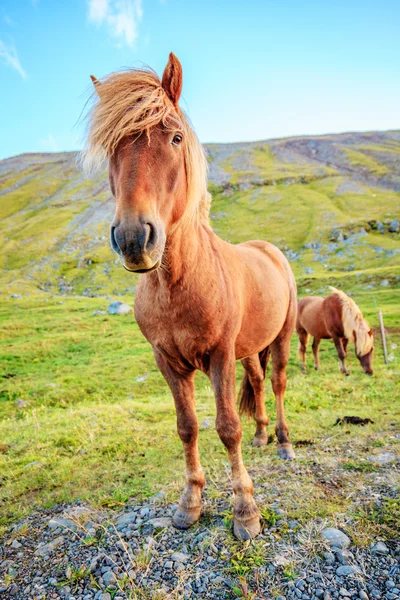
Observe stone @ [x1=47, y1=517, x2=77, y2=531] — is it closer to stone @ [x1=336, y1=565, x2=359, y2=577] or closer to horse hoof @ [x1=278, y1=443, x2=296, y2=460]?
stone @ [x1=336, y1=565, x2=359, y2=577]

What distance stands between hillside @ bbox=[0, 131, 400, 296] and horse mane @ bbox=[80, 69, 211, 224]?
11.0 meters

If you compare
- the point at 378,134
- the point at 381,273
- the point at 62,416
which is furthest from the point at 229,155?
the point at 62,416

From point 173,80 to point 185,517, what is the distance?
3.79 m

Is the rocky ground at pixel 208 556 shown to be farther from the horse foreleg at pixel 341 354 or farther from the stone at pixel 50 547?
the horse foreleg at pixel 341 354

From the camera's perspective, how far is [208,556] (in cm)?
285

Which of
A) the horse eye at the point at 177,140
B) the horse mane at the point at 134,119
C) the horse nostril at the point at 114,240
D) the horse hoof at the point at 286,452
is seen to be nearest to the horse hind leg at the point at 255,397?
the horse hoof at the point at 286,452

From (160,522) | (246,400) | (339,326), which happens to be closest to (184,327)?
(160,522)

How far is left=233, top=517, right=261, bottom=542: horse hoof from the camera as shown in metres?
2.98

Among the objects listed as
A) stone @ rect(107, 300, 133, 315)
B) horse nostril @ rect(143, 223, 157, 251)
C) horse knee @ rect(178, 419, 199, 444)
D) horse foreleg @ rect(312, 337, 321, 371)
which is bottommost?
horse foreleg @ rect(312, 337, 321, 371)

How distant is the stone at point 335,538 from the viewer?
2725 millimetres

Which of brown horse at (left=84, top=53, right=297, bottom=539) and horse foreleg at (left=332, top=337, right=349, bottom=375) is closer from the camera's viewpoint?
brown horse at (left=84, top=53, right=297, bottom=539)

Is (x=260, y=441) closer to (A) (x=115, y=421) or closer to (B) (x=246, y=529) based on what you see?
(B) (x=246, y=529)

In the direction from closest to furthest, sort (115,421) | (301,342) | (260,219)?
(115,421) → (301,342) → (260,219)

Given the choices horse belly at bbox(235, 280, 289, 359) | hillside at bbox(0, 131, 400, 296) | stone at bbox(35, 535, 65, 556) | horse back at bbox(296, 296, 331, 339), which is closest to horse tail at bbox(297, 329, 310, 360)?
horse back at bbox(296, 296, 331, 339)
